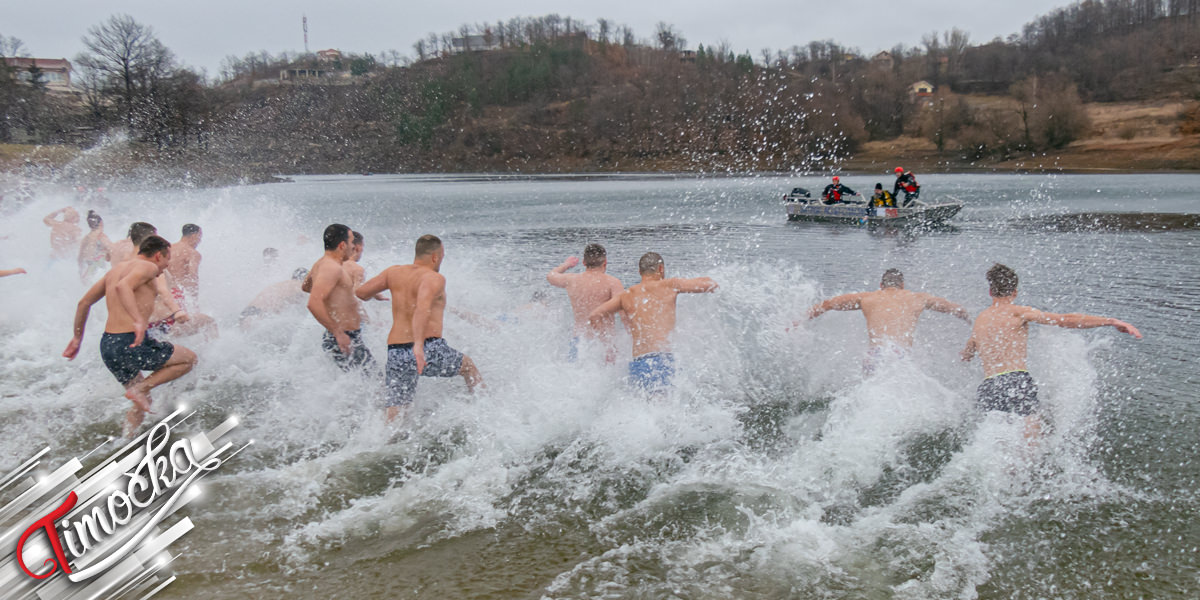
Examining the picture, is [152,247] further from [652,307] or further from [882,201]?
[882,201]

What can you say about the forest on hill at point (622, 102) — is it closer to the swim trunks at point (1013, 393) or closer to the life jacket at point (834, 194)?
the life jacket at point (834, 194)

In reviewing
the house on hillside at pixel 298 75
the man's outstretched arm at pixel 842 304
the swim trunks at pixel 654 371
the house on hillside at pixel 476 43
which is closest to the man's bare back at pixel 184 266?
the swim trunks at pixel 654 371

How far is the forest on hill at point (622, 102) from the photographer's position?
56.5 metres

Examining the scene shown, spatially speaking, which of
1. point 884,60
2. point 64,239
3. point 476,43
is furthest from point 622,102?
point 64,239

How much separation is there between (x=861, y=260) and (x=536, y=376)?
43.8 ft

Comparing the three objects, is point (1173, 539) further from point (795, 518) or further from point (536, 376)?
point (536, 376)

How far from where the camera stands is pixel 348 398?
267 inches

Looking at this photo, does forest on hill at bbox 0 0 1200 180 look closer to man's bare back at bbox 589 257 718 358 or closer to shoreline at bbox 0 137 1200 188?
shoreline at bbox 0 137 1200 188

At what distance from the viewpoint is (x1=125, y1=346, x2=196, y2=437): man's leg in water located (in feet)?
19.9

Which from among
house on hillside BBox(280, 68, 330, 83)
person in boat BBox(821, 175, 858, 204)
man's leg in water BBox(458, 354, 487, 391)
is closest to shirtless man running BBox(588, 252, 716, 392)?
man's leg in water BBox(458, 354, 487, 391)

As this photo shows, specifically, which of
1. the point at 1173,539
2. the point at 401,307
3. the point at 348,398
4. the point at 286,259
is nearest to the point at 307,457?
the point at 348,398

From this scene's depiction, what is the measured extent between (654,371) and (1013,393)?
2.66m

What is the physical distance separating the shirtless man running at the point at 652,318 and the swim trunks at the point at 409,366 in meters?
1.36

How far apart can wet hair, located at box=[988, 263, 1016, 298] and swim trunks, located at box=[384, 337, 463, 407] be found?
4.27 meters
